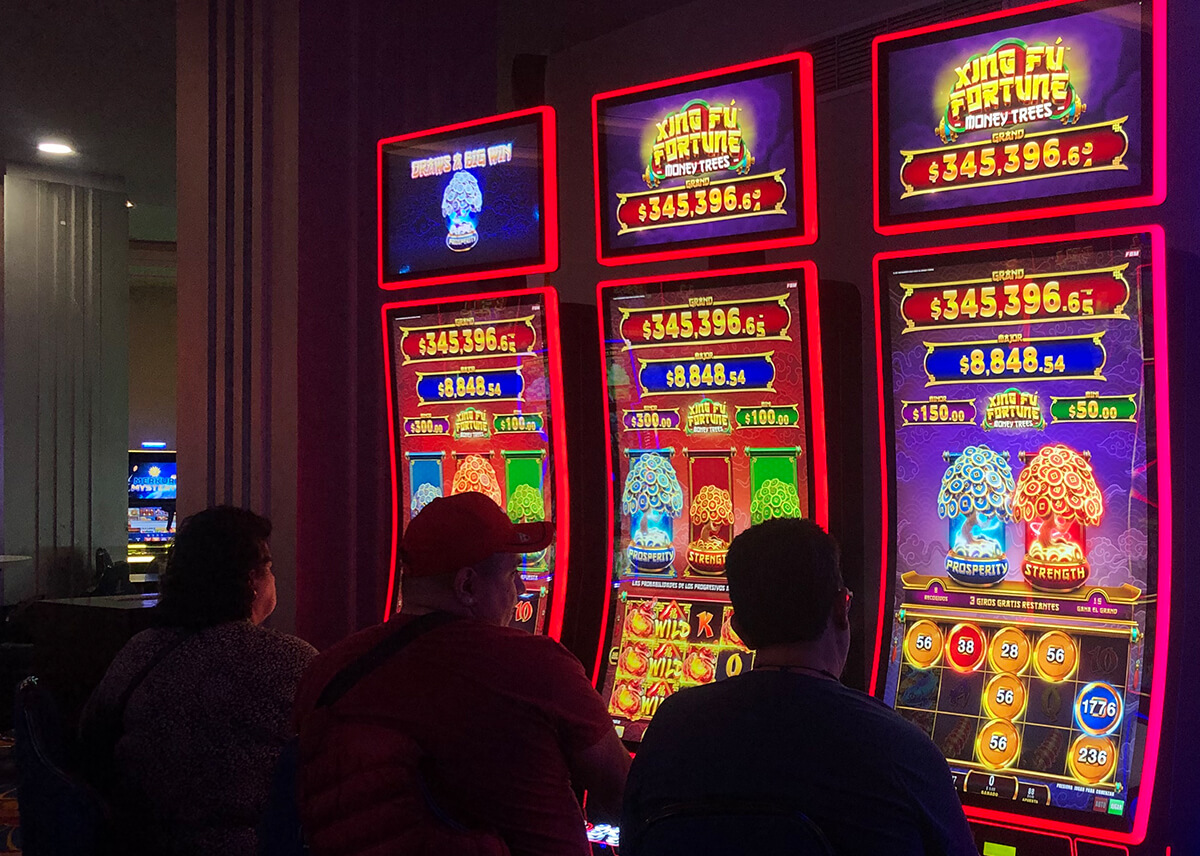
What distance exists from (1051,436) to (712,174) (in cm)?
107

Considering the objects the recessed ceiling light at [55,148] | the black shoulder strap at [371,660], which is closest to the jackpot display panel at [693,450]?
A: the black shoulder strap at [371,660]

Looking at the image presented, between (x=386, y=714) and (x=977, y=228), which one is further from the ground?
(x=977, y=228)

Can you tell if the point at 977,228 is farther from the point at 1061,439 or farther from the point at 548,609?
the point at 548,609

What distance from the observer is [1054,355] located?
8.05ft

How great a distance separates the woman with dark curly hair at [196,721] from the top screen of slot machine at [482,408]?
979mm

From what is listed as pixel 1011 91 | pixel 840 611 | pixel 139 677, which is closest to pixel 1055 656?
pixel 840 611

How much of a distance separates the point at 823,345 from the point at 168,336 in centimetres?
1171

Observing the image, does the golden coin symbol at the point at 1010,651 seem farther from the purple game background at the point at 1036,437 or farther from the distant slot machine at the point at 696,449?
the distant slot machine at the point at 696,449

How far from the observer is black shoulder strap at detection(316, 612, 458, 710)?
6.14 ft

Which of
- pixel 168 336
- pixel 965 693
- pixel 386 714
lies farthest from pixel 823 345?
pixel 168 336

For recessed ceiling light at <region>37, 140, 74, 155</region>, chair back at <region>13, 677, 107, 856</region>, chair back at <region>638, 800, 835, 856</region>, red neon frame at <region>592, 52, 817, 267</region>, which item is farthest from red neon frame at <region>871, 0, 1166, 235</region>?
recessed ceiling light at <region>37, 140, 74, 155</region>

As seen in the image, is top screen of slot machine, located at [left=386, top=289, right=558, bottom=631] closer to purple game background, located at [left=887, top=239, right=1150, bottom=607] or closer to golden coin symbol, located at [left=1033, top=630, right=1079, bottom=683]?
purple game background, located at [left=887, top=239, right=1150, bottom=607]

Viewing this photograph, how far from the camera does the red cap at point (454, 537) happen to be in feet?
6.60

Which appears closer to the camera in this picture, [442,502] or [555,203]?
[442,502]
